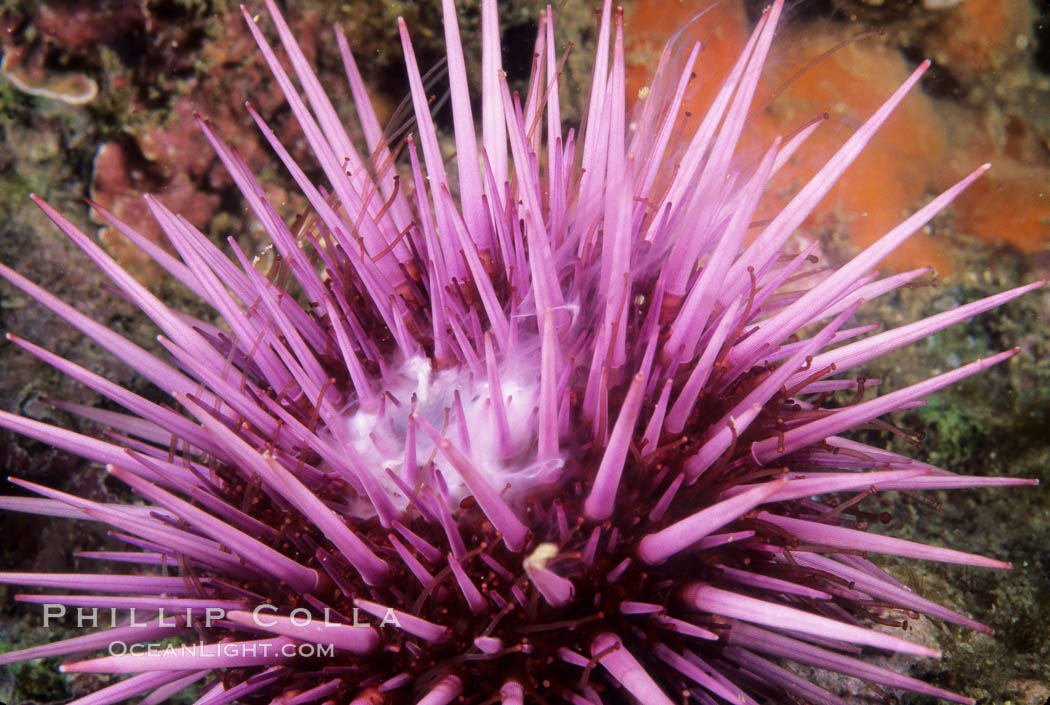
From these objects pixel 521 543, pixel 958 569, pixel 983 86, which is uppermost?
pixel 983 86

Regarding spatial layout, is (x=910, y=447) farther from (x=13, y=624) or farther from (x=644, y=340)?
(x=13, y=624)

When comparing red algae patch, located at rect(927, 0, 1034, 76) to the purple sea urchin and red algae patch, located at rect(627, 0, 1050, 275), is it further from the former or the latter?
the purple sea urchin

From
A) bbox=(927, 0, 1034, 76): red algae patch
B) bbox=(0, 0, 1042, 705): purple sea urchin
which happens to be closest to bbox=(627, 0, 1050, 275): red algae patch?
bbox=(927, 0, 1034, 76): red algae patch

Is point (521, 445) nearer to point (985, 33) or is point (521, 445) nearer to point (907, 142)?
point (907, 142)

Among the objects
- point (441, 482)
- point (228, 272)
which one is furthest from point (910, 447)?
point (228, 272)

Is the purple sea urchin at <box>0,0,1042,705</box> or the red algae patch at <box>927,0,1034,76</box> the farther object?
the red algae patch at <box>927,0,1034,76</box>

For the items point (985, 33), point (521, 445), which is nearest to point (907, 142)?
point (985, 33)

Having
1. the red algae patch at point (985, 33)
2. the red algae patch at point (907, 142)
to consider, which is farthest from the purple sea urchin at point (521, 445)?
the red algae patch at point (985, 33)

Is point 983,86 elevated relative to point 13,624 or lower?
elevated

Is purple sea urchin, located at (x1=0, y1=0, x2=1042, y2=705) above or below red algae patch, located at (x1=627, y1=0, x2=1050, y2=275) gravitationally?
below
